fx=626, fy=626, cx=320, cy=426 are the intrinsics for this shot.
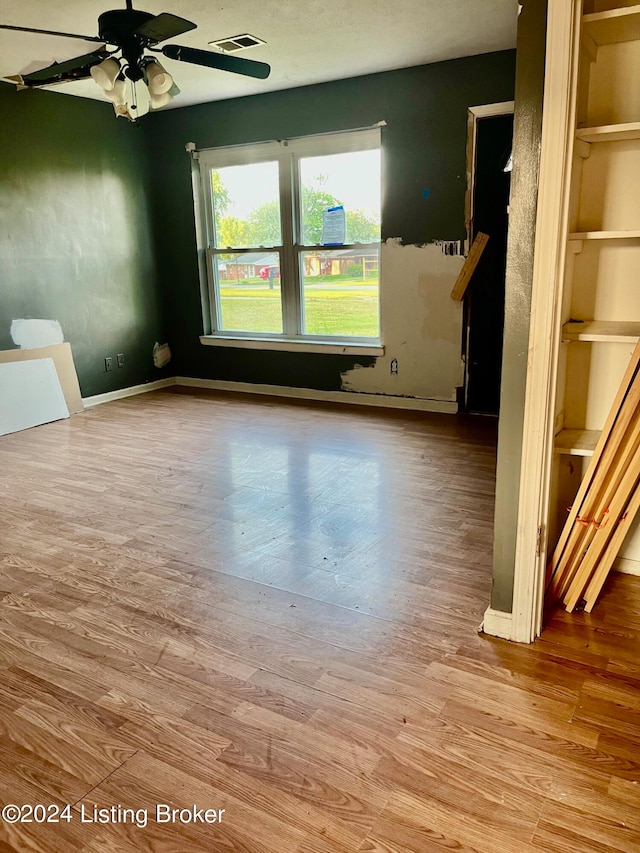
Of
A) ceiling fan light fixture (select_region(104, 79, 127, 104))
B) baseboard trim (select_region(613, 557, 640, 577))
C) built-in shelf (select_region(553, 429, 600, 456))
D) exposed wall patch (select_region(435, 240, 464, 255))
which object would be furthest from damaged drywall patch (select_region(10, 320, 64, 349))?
baseboard trim (select_region(613, 557, 640, 577))

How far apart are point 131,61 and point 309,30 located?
1.42 meters

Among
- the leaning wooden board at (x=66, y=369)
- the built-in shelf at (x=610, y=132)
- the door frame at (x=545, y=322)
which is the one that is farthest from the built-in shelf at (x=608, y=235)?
the leaning wooden board at (x=66, y=369)

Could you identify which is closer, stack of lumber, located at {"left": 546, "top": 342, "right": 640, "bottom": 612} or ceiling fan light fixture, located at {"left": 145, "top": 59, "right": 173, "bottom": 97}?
stack of lumber, located at {"left": 546, "top": 342, "right": 640, "bottom": 612}

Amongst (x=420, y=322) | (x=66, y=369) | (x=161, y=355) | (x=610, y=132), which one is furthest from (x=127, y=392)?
(x=610, y=132)

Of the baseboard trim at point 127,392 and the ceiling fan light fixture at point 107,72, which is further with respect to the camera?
the baseboard trim at point 127,392

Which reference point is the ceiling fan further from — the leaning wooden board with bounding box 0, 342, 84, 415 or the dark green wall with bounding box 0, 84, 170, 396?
the leaning wooden board with bounding box 0, 342, 84, 415

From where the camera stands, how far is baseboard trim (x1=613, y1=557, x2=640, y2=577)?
2574 millimetres

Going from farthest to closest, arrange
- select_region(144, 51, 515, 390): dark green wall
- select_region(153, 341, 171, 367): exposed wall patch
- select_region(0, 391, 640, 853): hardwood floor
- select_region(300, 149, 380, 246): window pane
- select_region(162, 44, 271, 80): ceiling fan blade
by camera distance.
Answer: select_region(153, 341, 171, 367): exposed wall patch < select_region(300, 149, 380, 246): window pane < select_region(144, 51, 515, 390): dark green wall < select_region(162, 44, 271, 80): ceiling fan blade < select_region(0, 391, 640, 853): hardwood floor

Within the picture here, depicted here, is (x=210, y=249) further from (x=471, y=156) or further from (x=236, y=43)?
(x=471, y=156)

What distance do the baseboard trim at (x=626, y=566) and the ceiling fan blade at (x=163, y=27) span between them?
9.41 feet

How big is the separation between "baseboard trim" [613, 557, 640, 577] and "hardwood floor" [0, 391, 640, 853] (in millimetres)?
133

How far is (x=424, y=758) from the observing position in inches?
64.7

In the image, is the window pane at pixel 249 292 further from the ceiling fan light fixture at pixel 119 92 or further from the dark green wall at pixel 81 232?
the ceiling fan light fixture at pixel 119 92

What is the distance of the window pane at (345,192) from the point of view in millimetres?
5188
